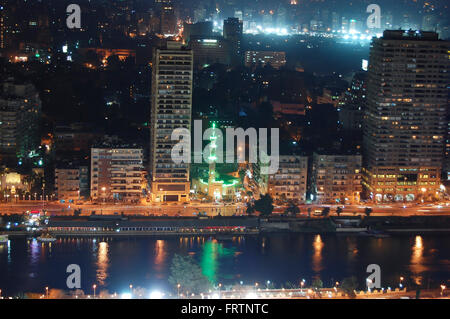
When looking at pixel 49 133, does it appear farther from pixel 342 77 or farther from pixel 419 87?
pixel 342 77

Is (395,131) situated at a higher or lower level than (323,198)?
higher

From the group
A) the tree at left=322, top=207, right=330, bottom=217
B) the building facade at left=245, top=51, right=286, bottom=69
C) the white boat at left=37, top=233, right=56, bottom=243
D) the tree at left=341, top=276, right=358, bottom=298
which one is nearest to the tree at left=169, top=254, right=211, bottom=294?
the tree at left=341, top=276, right=358, bottom=298

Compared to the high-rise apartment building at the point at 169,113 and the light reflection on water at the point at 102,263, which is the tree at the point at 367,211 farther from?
the light reflection on water at the point at 102,263

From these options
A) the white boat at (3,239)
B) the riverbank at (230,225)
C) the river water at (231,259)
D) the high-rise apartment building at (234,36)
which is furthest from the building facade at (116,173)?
the high-rise apartment building at (234,36)

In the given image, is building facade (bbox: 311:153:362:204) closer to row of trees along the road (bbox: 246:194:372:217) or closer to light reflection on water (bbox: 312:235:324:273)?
row of trees along the road (bbox: 246:194:372:217)

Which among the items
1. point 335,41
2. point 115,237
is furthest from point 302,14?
point 115,237
